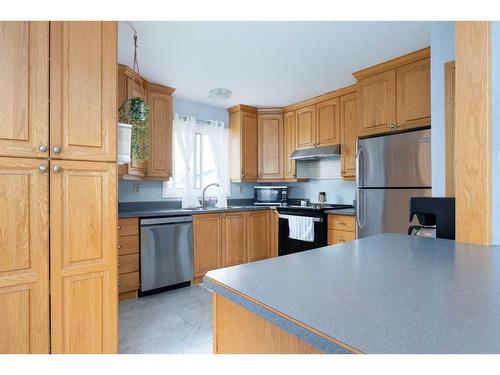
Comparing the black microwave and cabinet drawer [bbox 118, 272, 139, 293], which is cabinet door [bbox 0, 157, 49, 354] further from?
the black microwave

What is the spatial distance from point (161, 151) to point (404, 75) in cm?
266

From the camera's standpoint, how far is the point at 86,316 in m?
1.54

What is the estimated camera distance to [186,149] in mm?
3770

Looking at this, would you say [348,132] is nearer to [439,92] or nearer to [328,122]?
[328,122]

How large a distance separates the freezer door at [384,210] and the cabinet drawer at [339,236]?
0.58 ft

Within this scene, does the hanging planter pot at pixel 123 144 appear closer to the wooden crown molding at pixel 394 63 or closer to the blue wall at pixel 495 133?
the blue wall at pixel 495 133

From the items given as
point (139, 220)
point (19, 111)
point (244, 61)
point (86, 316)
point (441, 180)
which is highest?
point (244, 61)

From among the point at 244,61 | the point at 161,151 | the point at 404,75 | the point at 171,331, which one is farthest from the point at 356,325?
the point at 161,151

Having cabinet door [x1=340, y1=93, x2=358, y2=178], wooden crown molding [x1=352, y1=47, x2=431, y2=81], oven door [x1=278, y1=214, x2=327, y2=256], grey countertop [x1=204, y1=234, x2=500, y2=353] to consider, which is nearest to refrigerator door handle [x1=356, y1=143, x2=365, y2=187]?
cabinet door [x1=340, y1=93, x2=358, y2=178]

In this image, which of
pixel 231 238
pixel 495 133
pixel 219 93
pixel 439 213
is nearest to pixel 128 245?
pixel 231 238

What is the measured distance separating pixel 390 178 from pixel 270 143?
78.9 inches

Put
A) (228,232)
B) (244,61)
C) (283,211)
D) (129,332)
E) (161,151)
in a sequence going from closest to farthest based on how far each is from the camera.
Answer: (129,332), (244,61), (161,151), (228,232), (283,211)

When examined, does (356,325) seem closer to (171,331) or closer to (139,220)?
(171,331)

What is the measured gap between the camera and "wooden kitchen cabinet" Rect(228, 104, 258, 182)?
414 cm
